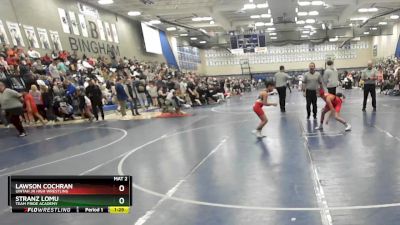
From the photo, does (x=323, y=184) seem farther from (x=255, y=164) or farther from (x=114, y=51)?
(x=114, y=51)

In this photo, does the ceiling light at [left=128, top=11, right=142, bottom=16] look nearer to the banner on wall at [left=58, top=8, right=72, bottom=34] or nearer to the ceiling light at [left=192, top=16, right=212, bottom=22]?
the ceiling light at [left=192, top=16, right=212, bottom=22]

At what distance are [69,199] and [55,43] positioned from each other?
19419mm

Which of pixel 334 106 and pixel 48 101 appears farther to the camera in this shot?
pixel 48 101

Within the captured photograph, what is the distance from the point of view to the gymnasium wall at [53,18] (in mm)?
17328

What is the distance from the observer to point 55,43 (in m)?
19.8

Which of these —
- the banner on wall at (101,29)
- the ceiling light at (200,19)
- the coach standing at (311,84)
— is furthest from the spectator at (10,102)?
the ceiling light at (200,19)

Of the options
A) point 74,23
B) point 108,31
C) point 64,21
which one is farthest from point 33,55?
point 108,31

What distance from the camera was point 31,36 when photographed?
18.2m

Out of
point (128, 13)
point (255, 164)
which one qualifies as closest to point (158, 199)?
point (255, 164)

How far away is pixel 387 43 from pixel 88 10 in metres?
33.5

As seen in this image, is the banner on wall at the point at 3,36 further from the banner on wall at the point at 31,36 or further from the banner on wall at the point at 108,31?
the banner on wall at the point at 108,31

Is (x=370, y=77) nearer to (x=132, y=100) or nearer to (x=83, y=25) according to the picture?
(x=132, y=100)

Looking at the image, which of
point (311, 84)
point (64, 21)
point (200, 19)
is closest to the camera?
point (311, 84)

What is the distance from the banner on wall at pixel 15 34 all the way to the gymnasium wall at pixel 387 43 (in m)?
34.7
